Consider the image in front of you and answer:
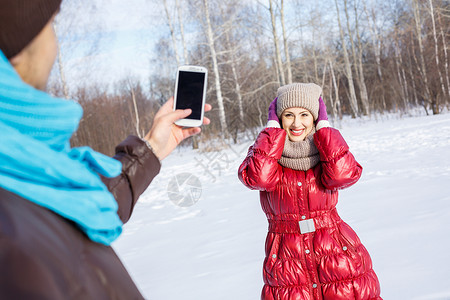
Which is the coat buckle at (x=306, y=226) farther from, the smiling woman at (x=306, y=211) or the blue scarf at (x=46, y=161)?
the blue scarf at (x=46, y=161)

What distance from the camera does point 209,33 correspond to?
1373 cm

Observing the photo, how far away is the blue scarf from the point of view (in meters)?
0.56

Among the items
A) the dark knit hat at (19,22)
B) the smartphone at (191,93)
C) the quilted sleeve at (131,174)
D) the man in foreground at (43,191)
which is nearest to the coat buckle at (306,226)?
the smartphone at (191,93)

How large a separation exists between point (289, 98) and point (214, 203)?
407cm

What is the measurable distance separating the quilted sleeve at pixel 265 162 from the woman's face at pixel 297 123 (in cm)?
11

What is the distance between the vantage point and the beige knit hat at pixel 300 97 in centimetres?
230

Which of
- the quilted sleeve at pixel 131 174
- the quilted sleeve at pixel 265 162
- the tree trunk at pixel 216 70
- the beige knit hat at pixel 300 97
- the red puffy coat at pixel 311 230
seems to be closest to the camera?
the quilted sleeve at pixel 131 174

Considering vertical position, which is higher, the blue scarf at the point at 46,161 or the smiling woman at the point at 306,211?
the blue scarf at the point at 46,161

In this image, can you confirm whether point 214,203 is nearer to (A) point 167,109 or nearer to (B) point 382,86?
(A) point 167,109

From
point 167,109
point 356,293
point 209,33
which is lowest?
point 356,293

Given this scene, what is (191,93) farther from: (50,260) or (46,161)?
(50,260)

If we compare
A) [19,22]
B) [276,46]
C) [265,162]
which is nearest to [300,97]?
[265,162]

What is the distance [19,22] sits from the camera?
598mm

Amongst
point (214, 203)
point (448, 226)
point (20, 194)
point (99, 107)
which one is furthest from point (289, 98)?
point (99, 107)
